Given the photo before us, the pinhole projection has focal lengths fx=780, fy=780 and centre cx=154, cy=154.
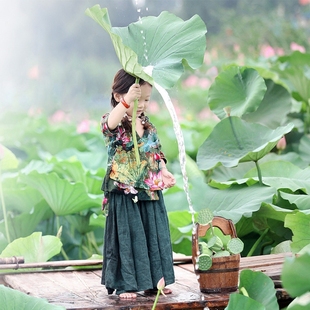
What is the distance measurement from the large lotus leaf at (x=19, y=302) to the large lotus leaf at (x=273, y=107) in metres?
1.84

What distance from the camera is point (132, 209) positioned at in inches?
83.6

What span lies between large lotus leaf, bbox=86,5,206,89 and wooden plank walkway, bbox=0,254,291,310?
0.58 m

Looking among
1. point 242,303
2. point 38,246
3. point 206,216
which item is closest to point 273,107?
point 38,246

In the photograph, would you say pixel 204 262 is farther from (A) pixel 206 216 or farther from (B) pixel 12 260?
(B) pixel 12 260

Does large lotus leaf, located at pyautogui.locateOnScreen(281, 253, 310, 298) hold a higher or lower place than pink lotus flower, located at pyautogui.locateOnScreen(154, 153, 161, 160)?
lower

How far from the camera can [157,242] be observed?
2.14 metres

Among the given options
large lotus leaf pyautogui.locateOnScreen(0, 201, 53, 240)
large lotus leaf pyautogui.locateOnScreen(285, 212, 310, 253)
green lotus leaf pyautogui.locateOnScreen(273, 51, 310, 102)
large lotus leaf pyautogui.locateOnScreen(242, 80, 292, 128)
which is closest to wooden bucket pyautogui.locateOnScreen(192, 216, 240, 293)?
large lotus leaf pyautogui.locateOnScreen(285, 212, 310, 253)

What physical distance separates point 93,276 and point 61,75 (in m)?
5.67

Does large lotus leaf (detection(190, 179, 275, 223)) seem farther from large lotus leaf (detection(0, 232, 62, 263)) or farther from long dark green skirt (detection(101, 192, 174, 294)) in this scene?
large lotus leaf (detection(0, 232, 62, 263))

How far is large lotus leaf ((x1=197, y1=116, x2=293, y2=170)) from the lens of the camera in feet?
9.00

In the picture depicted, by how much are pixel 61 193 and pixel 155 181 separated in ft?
2.80

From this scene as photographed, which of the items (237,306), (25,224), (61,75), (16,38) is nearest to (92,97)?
(61,75)

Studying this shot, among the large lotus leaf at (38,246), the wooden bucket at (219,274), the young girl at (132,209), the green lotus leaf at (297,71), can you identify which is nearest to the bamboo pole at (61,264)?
the large lotus leaf at (38,246)

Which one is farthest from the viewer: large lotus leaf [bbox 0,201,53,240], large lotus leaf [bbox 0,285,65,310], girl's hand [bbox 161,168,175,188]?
large lotus leaf [bbox 0,201,53,240]
